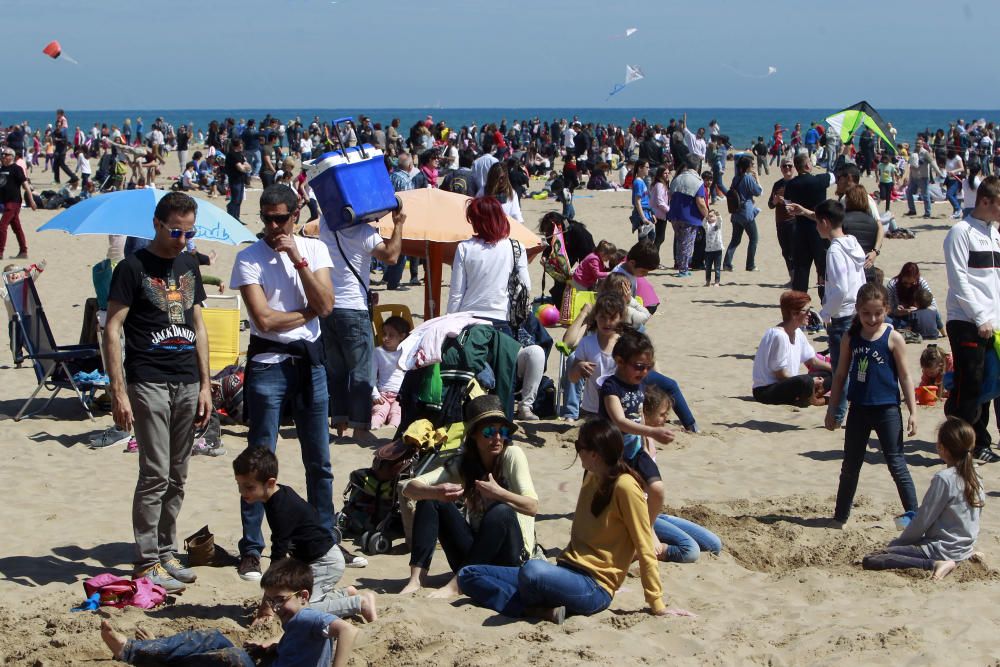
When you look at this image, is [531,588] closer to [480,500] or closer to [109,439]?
[480,500]

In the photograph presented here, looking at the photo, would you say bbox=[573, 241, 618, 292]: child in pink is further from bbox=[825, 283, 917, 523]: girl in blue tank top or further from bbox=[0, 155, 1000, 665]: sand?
bbox=[825, 283, 917, 523]: girl in blue tank top

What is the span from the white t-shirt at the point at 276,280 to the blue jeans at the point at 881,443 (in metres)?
3.18

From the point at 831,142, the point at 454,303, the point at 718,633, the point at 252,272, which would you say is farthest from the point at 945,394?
the point at 831,142

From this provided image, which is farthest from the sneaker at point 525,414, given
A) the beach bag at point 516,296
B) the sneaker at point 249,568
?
the sneaker at point 249,568

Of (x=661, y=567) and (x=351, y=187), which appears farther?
(x=351, y=187)

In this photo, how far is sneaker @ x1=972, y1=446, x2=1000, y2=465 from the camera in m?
8.22

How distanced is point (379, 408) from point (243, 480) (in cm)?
387

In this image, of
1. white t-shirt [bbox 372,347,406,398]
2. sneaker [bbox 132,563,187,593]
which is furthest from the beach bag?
sneaker [bbox 132,563,187,593]

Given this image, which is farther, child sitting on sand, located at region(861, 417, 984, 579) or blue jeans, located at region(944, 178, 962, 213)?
blue jeans, located at region(944, 178, 962, 213)

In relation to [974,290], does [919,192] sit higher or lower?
higher

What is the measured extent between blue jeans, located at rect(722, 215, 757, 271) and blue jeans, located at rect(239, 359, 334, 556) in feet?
39.2

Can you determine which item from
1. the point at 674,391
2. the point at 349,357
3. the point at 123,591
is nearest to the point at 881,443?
the point at 674,391

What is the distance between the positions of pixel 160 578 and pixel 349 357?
248 cm

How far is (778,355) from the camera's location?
33.0ft
